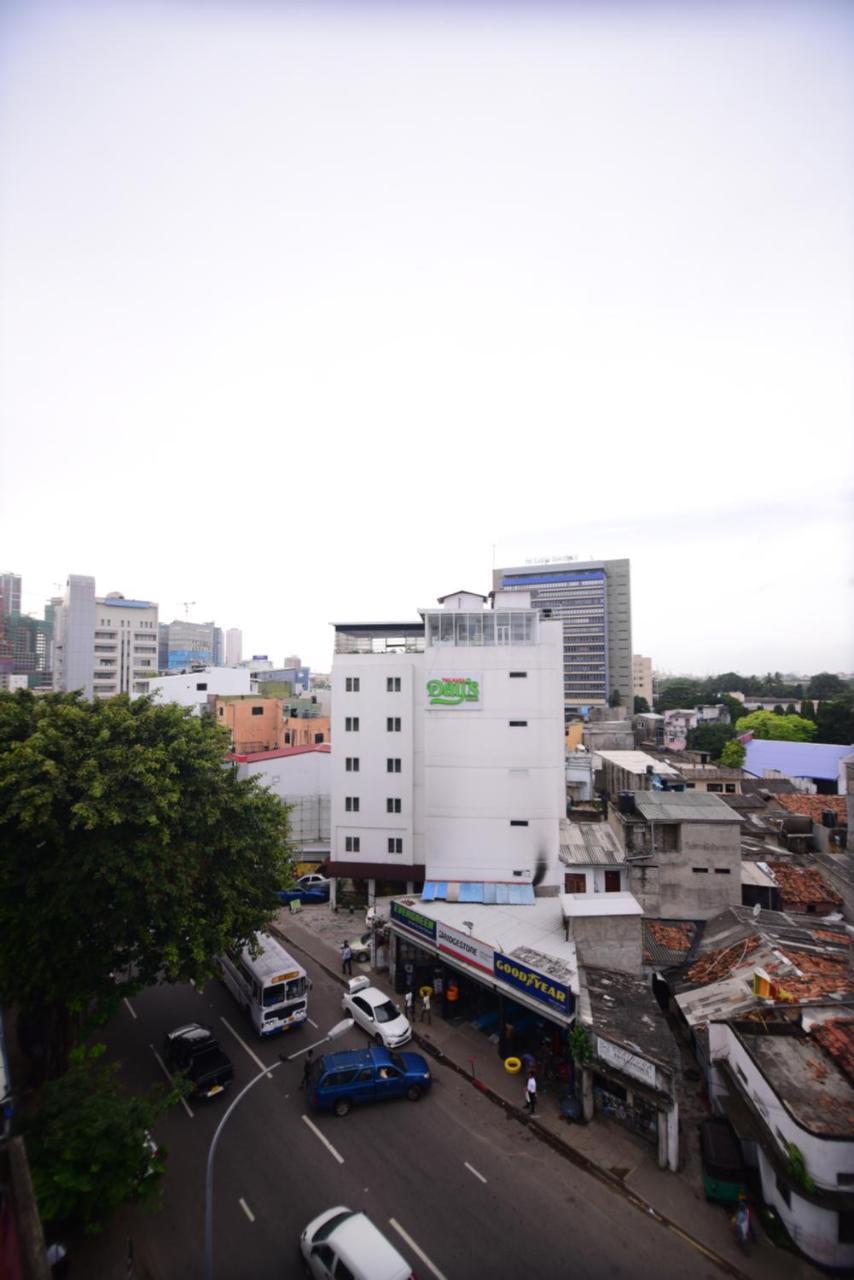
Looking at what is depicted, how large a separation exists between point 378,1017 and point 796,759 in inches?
1994

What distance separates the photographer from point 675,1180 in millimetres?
12750

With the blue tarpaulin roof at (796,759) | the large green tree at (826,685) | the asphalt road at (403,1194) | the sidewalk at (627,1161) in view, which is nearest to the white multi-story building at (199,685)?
the asphalt road at (403,1194)

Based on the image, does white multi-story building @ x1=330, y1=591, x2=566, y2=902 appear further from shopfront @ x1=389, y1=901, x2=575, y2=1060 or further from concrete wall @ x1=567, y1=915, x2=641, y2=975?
concrete wall @ x1=567, y1=915, x2=641, y2=975

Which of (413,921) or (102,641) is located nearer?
(413,921)

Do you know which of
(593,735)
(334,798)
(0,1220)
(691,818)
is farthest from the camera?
(593,735)

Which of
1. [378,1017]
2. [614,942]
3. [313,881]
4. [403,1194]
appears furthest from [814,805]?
[403,1194]

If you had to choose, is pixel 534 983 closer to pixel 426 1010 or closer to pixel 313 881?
pixel 426 1010

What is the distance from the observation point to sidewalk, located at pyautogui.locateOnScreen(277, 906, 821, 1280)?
36.0 ft

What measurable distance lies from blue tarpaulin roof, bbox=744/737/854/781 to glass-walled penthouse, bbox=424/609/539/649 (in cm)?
3550

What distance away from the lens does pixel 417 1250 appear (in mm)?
10961

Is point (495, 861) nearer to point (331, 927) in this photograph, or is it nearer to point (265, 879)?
point (331, 927)

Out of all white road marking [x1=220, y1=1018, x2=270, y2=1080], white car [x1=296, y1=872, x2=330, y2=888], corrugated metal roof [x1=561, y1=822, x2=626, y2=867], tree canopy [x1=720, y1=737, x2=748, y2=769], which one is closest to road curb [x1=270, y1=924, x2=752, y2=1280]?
white road marking [x1=220, y1=1018, x2=270, y2=1080]

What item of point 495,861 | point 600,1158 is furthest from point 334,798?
point 600,1158

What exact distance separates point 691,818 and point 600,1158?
45.7ft
